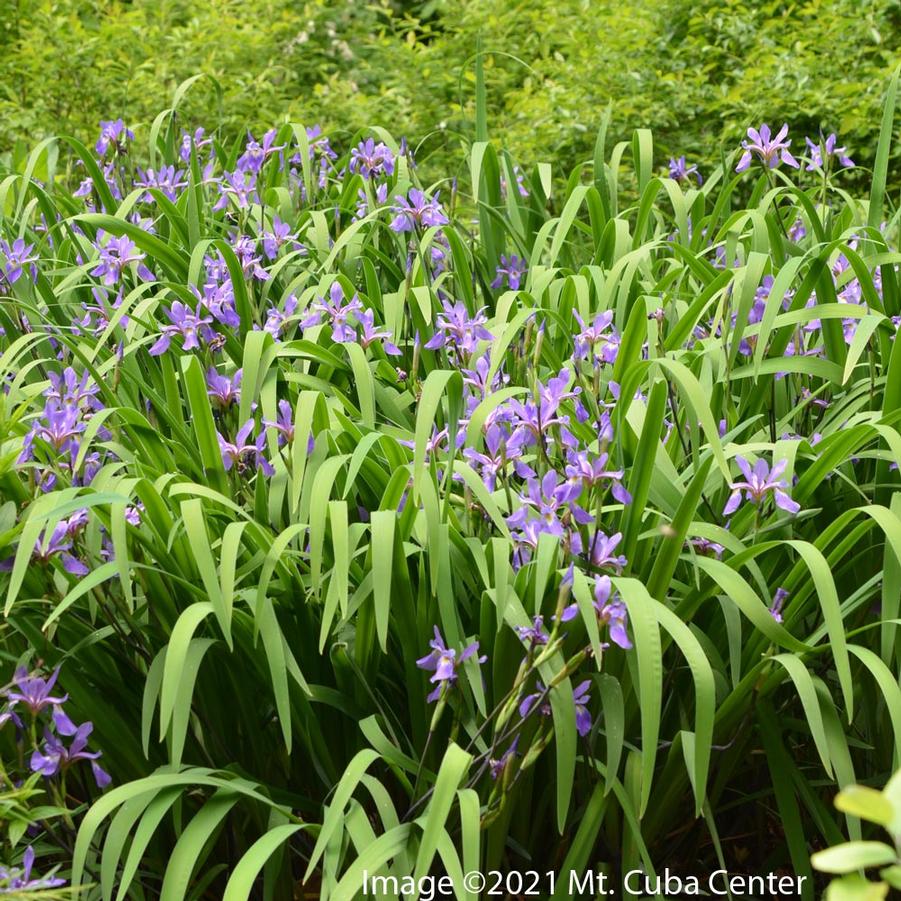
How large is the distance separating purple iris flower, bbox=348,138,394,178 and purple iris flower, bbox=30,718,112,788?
1751mm

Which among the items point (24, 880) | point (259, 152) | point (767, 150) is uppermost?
point (259, 152)

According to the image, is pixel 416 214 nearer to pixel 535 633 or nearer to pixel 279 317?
pixel 279 317

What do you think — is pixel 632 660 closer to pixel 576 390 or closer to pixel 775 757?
pixel 775 757

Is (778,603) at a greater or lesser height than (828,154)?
lesser

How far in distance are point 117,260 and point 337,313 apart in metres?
0.53

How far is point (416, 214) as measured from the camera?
96.8 inches

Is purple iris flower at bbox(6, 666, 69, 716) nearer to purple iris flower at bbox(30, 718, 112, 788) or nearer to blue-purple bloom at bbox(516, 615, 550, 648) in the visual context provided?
purple iris flower at bbox(30, 718, 112, 788)

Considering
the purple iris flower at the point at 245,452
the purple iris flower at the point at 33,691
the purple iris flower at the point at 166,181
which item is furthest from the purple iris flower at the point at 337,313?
the purple iris flower at the point at 166,181

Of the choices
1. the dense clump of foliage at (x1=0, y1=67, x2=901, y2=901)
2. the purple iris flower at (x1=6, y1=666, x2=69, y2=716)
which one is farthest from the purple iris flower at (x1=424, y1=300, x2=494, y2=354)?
the purple iris flower at (x1=6, y1=666, x2=69, y2=716)

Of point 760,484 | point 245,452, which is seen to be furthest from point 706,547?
point 245,452

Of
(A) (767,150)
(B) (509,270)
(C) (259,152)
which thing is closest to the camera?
(A) (767,150)

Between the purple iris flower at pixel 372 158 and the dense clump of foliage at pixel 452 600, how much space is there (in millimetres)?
792

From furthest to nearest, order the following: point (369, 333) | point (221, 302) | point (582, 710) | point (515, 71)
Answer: point (515, 71)
point (221, 302)
point (369, 333)
point (582, 710)

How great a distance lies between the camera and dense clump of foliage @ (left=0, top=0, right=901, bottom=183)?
4.32 metres
